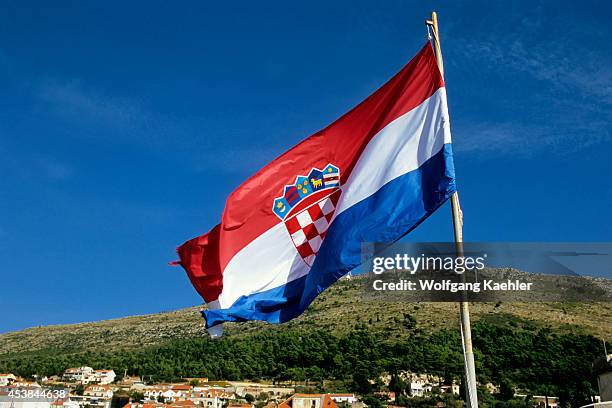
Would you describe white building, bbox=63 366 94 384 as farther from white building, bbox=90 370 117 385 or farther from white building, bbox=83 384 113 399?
white building, bbox=83 384 113 399

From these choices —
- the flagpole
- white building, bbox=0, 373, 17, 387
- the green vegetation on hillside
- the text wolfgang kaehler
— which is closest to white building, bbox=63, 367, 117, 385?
the green vegetation on hillside

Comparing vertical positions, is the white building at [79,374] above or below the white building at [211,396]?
above

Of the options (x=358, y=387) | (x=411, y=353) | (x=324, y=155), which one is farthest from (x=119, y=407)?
(x=324, y=155)

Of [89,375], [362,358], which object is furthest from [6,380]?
[362,358]

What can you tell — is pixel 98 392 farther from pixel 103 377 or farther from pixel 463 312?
pixel 463 312

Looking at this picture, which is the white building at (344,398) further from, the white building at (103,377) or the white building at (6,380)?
the white building at (6,380)

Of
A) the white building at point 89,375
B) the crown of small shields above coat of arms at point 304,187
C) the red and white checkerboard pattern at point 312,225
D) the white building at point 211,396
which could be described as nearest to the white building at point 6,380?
the white building at point 89,375

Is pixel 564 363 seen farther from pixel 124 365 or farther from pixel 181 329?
pixel 181 329
